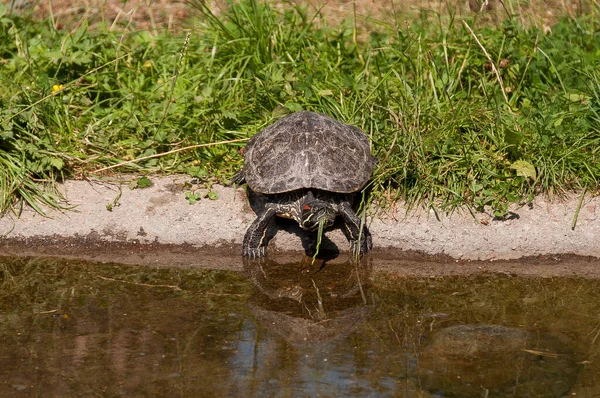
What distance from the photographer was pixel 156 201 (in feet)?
20.2

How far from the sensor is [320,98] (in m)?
6.71

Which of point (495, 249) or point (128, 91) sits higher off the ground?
point (128, 91)

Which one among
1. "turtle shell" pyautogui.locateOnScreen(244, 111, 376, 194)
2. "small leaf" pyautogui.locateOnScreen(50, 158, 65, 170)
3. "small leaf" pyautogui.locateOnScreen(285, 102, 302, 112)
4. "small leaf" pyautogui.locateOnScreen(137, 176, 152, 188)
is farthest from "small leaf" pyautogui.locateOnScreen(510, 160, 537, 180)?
"small leaf" pyautogui.locateOnScreen(50, 158, 65, 170)

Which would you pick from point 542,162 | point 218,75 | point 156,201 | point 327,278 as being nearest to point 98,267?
point 156,201

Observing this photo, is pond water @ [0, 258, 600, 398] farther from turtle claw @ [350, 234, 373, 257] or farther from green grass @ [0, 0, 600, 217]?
green grass @ [0, 0, 600, 217]

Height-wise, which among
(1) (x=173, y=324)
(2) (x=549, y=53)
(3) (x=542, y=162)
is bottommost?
(1) (x=173, y=324)

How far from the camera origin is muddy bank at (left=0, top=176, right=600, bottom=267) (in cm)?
581

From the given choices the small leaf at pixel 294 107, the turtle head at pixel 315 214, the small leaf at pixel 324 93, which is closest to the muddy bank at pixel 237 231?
the turtle head at pixel 315 214

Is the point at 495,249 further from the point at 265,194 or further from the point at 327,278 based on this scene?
the point at 265,194

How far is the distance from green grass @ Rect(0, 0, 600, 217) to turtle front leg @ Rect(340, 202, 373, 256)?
1.15 ft

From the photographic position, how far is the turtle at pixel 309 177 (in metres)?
5.71

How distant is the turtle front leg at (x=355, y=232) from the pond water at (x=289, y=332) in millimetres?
134

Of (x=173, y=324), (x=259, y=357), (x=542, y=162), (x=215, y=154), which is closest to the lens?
(x=259, y=357)

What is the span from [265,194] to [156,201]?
2.76ft
